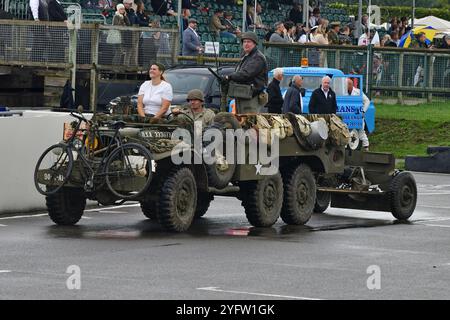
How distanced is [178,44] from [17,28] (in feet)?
16.3

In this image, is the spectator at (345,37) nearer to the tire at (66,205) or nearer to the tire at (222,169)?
the tire at (222,169)

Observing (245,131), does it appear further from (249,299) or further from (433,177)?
(433,177)

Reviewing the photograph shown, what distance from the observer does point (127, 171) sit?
17047 millimetres

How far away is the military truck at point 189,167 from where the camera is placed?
17156 mm

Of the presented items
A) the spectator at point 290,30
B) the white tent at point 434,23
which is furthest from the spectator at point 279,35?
the white tent at point 434,23

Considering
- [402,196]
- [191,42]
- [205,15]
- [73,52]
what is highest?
[205,15]

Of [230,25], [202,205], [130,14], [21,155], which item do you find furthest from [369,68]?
[21,155]

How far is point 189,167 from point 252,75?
1697mm

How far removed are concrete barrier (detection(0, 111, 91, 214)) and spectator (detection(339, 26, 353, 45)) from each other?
22.9 metres

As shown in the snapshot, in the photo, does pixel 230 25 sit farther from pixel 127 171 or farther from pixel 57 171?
pixel 127 171

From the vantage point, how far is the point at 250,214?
60.3ft

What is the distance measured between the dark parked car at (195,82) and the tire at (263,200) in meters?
11.9

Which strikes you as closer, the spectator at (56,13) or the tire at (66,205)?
the tire at (66,205)

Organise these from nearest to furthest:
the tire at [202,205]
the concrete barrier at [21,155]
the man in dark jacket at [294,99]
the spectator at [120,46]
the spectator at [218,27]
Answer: the tire at [202,205] → the concrete barrier at [21,155] → the man in dark jacket at [294,99] → the spectator at [120,46] → the spectator at [218,27]
